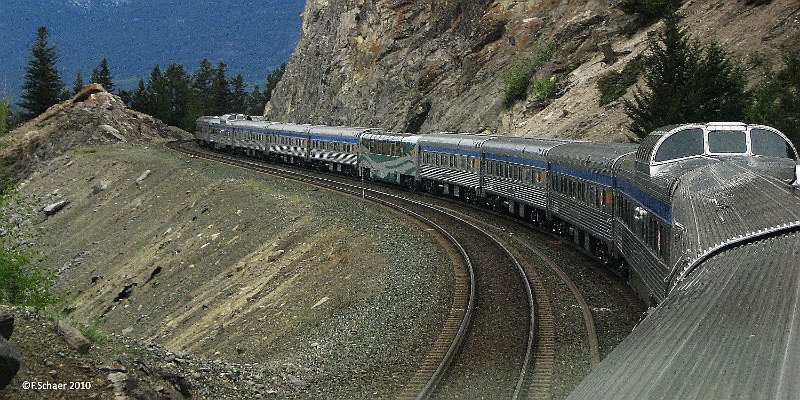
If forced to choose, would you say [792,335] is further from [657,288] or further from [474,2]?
[474,2]

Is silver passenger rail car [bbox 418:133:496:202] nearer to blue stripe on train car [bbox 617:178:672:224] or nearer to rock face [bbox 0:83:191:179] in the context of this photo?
blue stripe on train car [bbox 617:178:672:224]

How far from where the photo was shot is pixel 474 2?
71.1 metres

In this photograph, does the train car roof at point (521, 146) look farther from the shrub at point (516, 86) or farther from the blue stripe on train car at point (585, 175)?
the shrub at point (516, 86)

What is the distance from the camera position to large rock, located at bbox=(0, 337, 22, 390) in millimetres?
10172

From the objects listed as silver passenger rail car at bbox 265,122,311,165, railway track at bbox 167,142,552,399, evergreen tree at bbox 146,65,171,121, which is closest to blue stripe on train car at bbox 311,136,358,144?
silver passenger rail car at bbox 265,122,311,165

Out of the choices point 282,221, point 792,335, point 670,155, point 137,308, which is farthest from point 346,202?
point 792,335

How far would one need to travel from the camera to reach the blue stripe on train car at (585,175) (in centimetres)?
2191

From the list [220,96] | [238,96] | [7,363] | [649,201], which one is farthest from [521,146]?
[238,96]

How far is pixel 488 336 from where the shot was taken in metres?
16.2

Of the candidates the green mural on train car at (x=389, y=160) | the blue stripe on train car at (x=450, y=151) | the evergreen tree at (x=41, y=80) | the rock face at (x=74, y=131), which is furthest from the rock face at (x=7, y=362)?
the evergreen tree at (x=41, y=80)

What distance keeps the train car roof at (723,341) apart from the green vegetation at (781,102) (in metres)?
23.3

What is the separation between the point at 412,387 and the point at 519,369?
63.4 inches

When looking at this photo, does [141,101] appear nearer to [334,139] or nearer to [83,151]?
[83,151]

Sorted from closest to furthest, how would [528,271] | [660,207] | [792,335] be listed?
[792,335]
[660,207]
[528,271]
